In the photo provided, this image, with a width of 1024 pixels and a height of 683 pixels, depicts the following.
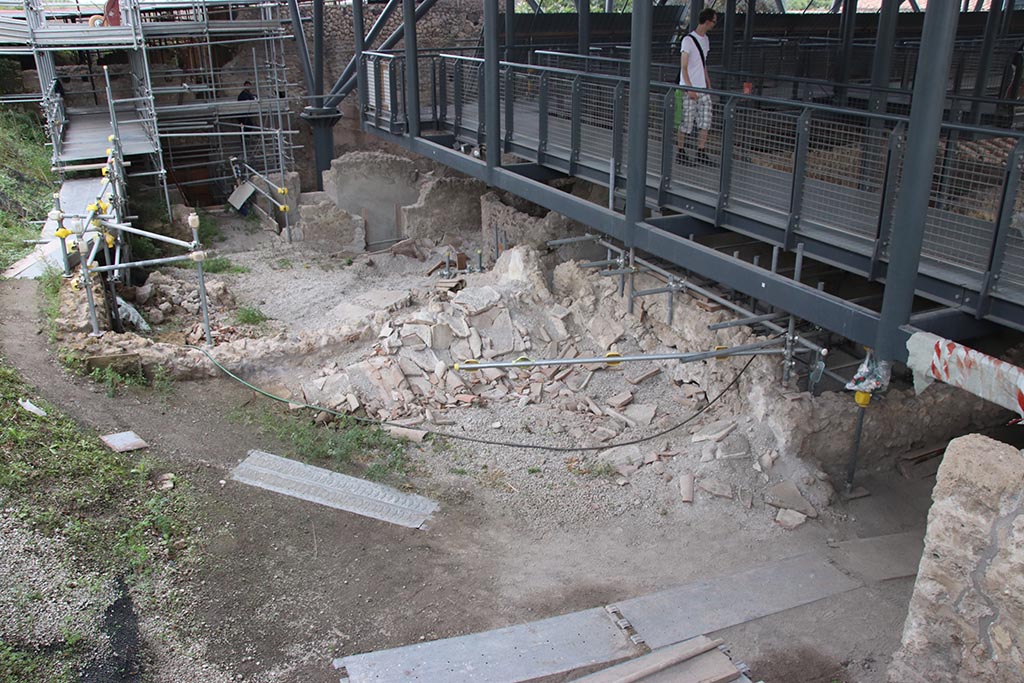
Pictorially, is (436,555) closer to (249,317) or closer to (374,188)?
(249,317)

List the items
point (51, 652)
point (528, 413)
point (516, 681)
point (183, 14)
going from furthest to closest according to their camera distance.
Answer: point (183, 14) < point (528, 413) < point (516, 681) < point (51, 652)

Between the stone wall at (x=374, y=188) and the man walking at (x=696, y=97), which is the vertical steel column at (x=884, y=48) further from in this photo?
the stone wall at (x=374, y=188)

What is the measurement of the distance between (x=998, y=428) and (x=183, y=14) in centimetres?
1865

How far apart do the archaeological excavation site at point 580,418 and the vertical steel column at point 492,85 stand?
0.04m

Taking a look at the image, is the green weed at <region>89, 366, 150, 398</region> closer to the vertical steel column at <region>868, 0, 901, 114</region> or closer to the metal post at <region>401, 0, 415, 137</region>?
the metal post at <region>401, 0, 415, 137</region>

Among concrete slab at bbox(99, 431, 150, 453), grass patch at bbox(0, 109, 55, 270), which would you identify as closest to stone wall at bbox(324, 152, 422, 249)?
grass patch at bbox(0, 109, 55, 270)

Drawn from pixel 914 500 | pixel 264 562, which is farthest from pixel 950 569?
pixel 264 562

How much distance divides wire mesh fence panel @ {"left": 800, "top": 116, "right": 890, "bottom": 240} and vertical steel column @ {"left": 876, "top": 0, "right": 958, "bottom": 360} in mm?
653

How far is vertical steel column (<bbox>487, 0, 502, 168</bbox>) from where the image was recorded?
31.8 ft

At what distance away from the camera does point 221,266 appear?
13453mm

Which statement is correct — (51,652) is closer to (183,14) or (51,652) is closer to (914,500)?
(914,500)

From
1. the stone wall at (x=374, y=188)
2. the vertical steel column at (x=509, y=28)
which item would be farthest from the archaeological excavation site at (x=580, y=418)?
the stone wall at (x=374, y=188)

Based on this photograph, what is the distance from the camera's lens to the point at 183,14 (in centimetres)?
1988

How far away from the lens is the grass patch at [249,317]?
1106 cm
